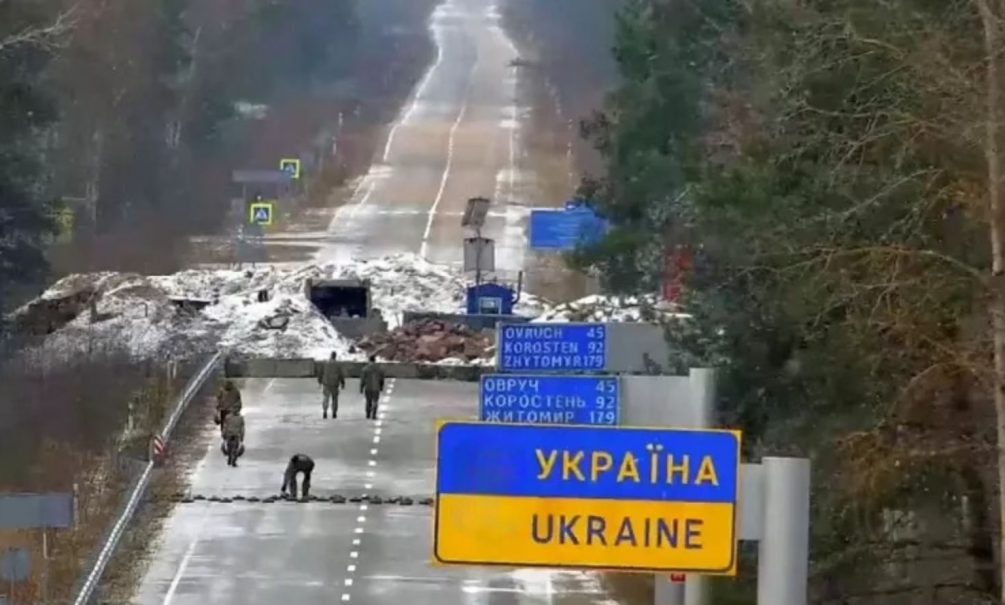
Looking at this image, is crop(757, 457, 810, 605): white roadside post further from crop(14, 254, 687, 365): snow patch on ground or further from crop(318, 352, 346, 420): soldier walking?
crop(14, 254, 687, 365): snow patch on ground

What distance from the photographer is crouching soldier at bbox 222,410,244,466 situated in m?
39.5

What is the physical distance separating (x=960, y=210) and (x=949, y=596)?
15.7ft

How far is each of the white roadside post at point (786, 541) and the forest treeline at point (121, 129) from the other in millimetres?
39292

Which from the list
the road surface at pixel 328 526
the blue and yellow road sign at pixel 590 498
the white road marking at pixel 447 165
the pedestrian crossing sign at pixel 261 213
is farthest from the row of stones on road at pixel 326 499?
the white road marking at pixel 447 165

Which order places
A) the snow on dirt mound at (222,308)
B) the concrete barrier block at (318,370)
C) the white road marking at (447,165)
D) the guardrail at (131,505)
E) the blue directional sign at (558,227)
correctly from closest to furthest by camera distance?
1. the guardrail at (131,505)
2. the concrete barrier block at (318,370)
3. the snow on dirt mound at (222,308)
4. the blue directional sign at (558,227)
5. the white road marking at (447,165)

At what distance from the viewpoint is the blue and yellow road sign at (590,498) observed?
36.9ft

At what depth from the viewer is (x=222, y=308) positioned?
62.5 meters

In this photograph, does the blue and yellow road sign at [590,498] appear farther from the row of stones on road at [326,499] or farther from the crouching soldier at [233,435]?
the crouching soldier at [233,435]

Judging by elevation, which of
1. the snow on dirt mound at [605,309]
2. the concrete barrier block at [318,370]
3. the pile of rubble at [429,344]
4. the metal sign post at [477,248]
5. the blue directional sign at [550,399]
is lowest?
the blue directional sign at [550,399]

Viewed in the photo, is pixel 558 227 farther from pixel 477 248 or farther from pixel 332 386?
pixel 332 386

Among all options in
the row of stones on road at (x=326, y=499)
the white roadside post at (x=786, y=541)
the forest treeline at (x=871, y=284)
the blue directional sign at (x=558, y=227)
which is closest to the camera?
the white roadside post at (x=786, y=541)

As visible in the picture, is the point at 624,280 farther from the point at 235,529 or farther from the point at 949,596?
the point at 949,596

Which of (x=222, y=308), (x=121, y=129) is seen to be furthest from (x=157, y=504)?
(x=121, y=129)

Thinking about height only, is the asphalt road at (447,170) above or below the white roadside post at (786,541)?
above
